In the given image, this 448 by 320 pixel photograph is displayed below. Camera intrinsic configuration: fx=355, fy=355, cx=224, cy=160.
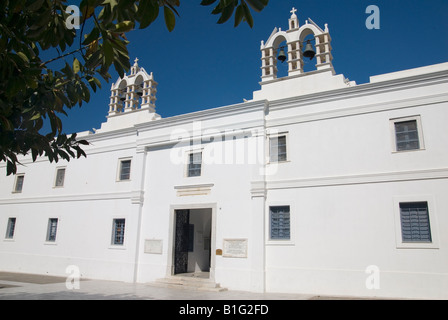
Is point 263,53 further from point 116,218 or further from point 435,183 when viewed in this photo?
point 116,218

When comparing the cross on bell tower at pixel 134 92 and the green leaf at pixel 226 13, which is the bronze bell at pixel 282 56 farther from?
the green leaf at pixel 226 13

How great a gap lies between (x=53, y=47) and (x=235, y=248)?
10325 mm

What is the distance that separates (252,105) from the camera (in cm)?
1343

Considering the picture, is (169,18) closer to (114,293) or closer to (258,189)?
(258,189)

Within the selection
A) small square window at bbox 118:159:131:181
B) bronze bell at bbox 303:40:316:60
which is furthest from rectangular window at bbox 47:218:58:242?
bronze bell at bbox 303:40:316:60

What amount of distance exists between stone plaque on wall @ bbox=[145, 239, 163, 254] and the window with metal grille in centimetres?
942

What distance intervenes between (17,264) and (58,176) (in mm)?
4932

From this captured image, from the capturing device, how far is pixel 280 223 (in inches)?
482

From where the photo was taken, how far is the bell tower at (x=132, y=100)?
55.4ft

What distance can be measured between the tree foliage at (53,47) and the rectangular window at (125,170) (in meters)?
11.5

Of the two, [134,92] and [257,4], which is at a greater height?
[134,92]

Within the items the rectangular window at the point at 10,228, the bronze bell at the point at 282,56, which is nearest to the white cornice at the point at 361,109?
the bronze bell at the point at 282,56

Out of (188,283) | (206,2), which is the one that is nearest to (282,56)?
(188,283)

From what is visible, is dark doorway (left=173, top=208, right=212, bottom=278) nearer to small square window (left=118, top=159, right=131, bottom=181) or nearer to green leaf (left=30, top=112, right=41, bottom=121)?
small square window (left=118, top=159, right=131, bottom=181)
